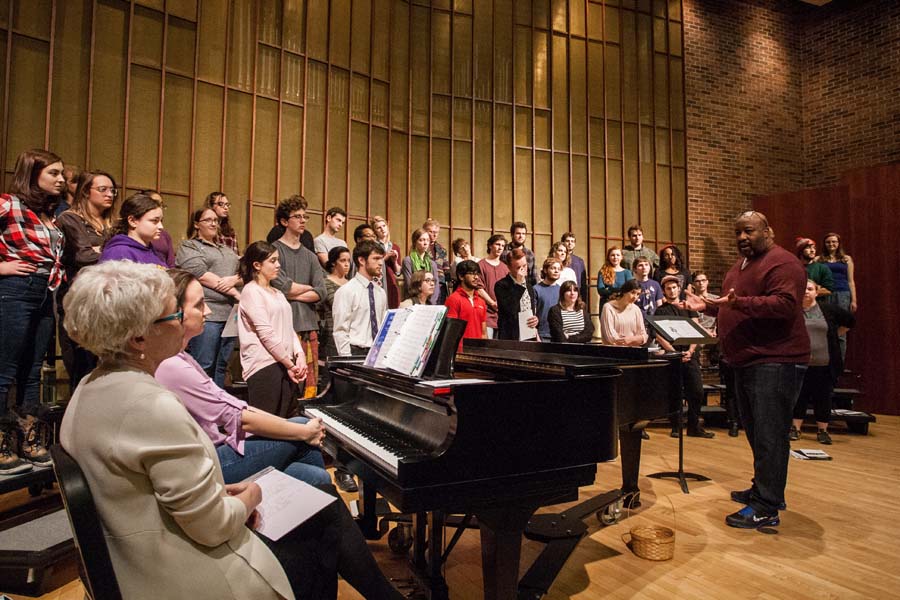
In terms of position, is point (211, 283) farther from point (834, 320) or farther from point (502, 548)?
point (834, 320)

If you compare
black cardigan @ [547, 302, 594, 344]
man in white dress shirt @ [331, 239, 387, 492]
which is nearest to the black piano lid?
man in white dress shirt @ [331, 239, 387, 492]

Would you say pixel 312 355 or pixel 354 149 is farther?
pixel 354 149

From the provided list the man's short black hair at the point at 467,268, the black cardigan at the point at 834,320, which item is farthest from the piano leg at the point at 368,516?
the black cardigan at the point at 834,320

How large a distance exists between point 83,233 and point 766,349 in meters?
3.62

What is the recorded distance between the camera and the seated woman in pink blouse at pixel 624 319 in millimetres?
5012

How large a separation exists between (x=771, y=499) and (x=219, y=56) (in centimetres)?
597

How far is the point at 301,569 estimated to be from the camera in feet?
4.84

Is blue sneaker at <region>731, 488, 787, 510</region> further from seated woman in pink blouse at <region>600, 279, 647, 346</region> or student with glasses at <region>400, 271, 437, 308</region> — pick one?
student with glasses at <region>400, 271, 437, 308</region>

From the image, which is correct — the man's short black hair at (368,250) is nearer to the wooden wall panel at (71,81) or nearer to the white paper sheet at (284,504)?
the white paper sheet at (284,504)

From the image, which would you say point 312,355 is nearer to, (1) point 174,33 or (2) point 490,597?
(2) point 490,597

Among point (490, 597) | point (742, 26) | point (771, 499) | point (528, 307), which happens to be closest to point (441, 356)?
point (490, 597)

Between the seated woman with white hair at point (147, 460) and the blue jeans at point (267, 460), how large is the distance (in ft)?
2.65

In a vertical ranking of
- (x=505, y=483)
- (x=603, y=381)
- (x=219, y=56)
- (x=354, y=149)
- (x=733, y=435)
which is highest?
(x=219, y=56)

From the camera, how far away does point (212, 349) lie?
3.88 m
